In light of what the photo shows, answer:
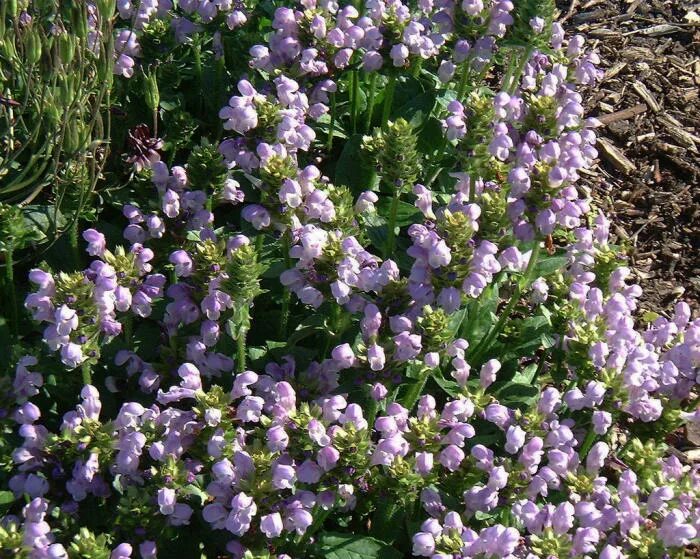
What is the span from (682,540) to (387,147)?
1.47m

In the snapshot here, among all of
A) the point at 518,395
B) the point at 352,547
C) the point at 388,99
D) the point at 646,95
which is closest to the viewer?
the point at 352,547

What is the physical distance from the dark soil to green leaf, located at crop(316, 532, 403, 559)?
1.98m

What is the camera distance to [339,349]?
2846 millimetres

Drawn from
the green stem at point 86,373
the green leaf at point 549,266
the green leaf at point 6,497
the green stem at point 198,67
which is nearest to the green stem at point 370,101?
the green stem at point 198,67

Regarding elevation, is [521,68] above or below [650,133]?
above

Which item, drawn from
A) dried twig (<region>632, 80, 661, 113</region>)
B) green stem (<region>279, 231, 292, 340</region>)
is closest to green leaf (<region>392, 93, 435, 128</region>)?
green stem (<region>279, 231, 292, 340</region>)

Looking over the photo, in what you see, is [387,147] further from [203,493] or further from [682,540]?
[682,540]

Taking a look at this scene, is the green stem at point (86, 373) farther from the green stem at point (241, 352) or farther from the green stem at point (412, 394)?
the green stem at point (412, 394)

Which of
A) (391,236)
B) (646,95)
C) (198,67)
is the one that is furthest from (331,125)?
(646,95)

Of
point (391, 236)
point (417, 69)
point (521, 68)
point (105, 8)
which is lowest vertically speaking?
point (391, 236)

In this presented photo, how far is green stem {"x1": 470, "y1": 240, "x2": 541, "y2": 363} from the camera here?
3.39 m

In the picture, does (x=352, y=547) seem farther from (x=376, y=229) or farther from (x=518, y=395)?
(x=376, y=229)

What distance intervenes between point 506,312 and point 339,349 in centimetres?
88

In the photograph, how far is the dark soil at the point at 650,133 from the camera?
466cm
